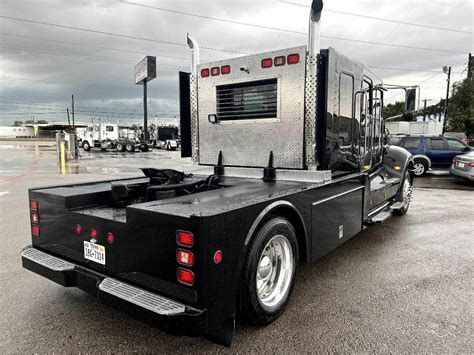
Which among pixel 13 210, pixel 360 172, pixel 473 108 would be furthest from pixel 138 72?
pixel 360 172

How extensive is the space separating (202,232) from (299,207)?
131 centimetres

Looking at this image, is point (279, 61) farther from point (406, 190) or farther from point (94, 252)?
point (406, 190)

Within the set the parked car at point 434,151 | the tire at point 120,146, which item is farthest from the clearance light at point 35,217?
the tire at point 120,146

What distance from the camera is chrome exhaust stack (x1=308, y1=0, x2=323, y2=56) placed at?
3666mm

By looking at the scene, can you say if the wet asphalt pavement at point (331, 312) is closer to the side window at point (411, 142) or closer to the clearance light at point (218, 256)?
the clearance light at point (218, 256)

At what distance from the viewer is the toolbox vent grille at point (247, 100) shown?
4293 millimetres

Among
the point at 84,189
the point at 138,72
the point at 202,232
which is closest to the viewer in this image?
the point at 202,232

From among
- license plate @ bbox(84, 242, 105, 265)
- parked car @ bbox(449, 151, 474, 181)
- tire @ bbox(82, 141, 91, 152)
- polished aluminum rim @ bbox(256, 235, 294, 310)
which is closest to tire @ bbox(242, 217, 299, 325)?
polished aluminum rim @ bbox(256, 235, 294, 310)

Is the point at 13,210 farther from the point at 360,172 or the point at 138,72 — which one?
the point at 138,72

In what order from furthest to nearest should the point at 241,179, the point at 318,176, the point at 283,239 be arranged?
1. the point at 241,179
2. the point at 318,176
3. the point at 283,239

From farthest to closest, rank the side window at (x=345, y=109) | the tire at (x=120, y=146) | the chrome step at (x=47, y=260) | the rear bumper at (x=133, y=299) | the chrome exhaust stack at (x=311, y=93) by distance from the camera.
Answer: the tire at (x=120, y=146)
the side window at (x=345, y=109)
the chrome exhaust stack at (x=311, y=93)
the chrome step at (x=47, y=260)
the rear bumper at (x=133, y=299)

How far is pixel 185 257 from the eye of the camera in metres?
2.32

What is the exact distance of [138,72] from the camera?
47.2 meters

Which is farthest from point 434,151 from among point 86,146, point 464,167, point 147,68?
point 147,68
